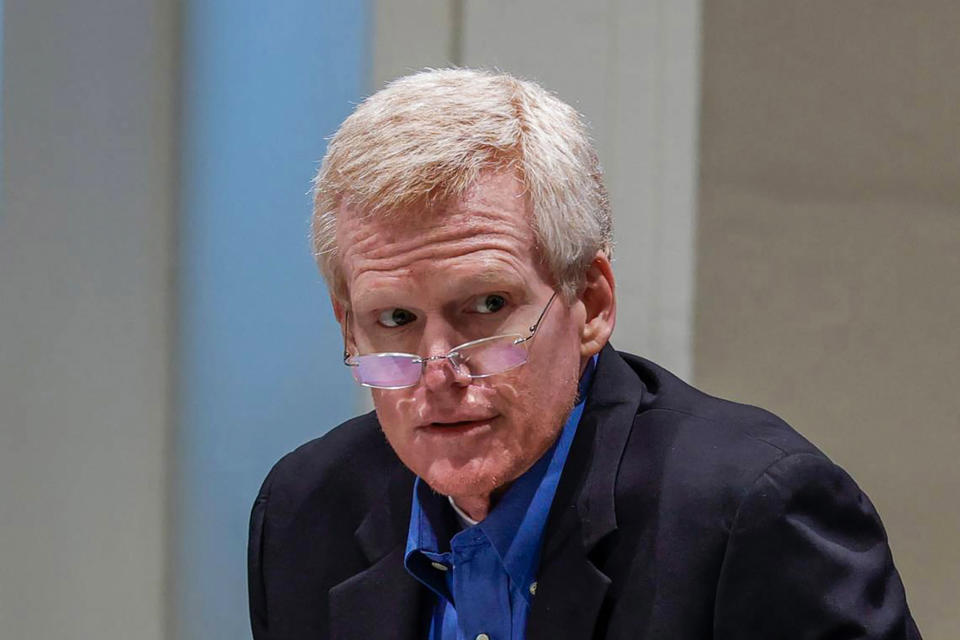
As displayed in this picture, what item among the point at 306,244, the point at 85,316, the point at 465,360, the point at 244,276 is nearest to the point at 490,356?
the point at 465,360

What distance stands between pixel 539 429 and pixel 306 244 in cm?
116

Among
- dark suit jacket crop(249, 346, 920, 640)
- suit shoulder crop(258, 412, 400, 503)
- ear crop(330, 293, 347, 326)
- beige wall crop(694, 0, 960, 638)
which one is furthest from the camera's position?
beige wall crop(694, 0, 960, 638)

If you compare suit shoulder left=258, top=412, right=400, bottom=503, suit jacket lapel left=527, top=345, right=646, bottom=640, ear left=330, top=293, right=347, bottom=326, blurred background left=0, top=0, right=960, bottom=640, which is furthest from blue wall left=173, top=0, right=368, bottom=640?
suit jacket lapel left=527, top=345, right=646, bottom=640

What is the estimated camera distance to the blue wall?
2.79 meters

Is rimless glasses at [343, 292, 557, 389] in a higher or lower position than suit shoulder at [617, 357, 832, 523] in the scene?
higher

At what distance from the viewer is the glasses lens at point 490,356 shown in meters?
1.75

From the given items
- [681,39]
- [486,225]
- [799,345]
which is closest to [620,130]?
[681,39]

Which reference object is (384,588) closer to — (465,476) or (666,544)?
(465,476)

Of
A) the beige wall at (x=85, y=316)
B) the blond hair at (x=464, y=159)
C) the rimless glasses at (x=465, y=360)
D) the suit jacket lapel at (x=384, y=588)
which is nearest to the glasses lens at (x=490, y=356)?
the rimless glasses at (x=465, y=360)

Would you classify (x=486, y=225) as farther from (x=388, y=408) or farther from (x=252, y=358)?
(x=252, y=358)

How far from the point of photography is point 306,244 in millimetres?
2842

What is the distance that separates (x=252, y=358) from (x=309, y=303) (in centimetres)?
21

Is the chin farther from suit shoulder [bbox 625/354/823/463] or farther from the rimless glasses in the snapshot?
suit shoulder [bbox 625/354/823/463]

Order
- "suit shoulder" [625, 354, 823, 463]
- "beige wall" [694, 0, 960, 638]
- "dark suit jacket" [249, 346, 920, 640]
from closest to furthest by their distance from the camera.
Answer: "dark suit jacket" [249, 346, 920, 640] → "suit shoulder" [625, 354, 823, 463] → "beige wall" [694, 0, 960, 638]
